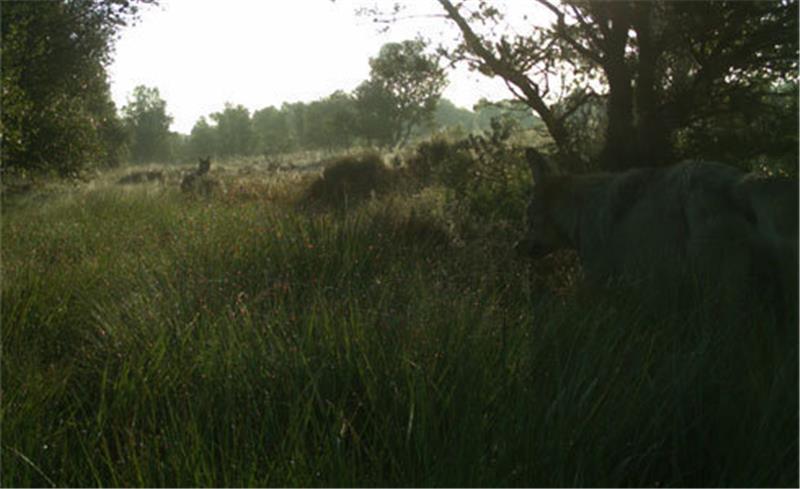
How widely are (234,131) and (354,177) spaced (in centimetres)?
7747

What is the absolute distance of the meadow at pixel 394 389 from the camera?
224 centimetres

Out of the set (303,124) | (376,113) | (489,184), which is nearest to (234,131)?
(303,124)

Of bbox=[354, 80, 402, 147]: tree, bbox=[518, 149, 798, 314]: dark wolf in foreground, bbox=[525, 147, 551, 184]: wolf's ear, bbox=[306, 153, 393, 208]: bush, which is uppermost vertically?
bbox=[354, 80, 402, 147]: tree

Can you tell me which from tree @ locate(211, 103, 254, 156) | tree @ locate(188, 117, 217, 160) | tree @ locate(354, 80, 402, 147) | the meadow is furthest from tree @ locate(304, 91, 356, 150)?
the meadow

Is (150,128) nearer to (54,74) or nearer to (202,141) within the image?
(202,141)

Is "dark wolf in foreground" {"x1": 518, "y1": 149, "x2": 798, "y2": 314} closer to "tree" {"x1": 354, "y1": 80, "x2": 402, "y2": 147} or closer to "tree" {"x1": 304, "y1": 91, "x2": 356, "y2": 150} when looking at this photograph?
"tree" {"x1": 354, "y1": 80, "x2": 402, "y2": 147}

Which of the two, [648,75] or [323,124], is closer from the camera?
[648,75]

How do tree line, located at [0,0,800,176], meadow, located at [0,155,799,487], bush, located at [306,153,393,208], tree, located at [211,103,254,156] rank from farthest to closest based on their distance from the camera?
tree, located at [211,103,254,156], bush, located at [306,153,393,208], tree line, located at [0,0,800,176], meadow, located at [0,155,799,487]

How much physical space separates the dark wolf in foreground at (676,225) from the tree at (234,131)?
283 ft

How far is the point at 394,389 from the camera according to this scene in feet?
8.98

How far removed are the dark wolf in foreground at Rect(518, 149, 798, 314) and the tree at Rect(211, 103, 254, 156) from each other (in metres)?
86.1

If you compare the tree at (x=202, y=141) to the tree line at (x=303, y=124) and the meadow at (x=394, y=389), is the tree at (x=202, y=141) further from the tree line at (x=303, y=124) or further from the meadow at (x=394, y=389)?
the meadow at (x=394, y=389)

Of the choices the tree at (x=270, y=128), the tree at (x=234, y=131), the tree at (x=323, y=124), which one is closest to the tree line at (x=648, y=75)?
the tree at (x=323, y=124)

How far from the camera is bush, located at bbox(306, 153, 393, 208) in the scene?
1584 centimetres
